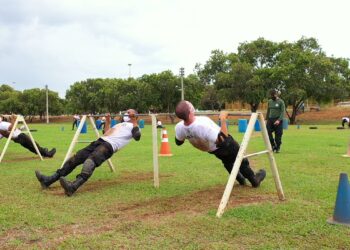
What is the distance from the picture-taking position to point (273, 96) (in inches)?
443

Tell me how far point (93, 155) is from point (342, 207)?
12.2 ft

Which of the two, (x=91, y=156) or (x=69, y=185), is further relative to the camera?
(x=91, y=156)

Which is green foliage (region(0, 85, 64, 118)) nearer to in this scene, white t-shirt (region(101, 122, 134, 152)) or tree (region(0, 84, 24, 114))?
tree (region(0, 84, 24, 114))

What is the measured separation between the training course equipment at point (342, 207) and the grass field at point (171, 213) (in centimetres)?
13

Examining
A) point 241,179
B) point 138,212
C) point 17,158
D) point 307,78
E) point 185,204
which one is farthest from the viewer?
point 307,78

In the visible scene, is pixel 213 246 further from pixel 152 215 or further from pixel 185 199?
pixel 185 199

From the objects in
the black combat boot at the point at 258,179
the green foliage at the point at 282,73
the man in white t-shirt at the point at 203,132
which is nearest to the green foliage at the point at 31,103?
the green foliage at the point at 282,73

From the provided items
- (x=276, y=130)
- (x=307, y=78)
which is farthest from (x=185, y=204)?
(x=307, y=78)

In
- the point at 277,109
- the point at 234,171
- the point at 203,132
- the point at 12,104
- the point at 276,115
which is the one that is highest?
the point at 12,104

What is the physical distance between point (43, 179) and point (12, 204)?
0.97 m

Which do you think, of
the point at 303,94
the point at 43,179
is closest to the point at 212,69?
the point at 303,94

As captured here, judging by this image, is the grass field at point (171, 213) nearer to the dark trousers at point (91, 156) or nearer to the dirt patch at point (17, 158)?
the dark trousers at point (91, 156)

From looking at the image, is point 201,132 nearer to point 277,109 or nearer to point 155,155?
point 155,155

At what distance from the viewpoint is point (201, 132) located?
5.50m
